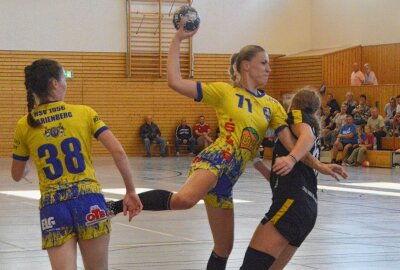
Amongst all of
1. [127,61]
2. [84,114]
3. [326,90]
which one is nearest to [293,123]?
[84,114]

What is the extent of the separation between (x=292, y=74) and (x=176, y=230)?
22.9 meters

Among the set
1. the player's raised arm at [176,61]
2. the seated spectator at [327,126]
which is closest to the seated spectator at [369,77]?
the seated spectator at [327,126]

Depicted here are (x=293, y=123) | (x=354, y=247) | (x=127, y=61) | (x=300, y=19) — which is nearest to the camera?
(x=293, y=123)

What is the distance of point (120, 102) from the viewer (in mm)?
32906

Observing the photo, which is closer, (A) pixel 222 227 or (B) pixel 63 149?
(B) pixel 63 149

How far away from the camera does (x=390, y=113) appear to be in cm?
2650

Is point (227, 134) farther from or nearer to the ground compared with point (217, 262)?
farther from the ground

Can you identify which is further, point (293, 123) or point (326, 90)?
point (326, 90)

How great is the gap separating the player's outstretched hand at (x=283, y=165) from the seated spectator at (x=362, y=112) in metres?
21.3

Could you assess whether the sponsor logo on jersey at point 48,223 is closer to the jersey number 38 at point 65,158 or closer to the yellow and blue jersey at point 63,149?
the yellow and blue jersey at point 63,149

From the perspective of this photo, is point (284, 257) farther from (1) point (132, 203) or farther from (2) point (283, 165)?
(1) point (132, 203)

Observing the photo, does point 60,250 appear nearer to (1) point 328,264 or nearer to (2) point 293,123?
(2) point 293,123

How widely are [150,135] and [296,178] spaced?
26.4 meters

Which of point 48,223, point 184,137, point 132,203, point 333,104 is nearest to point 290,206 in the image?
point 132,203
